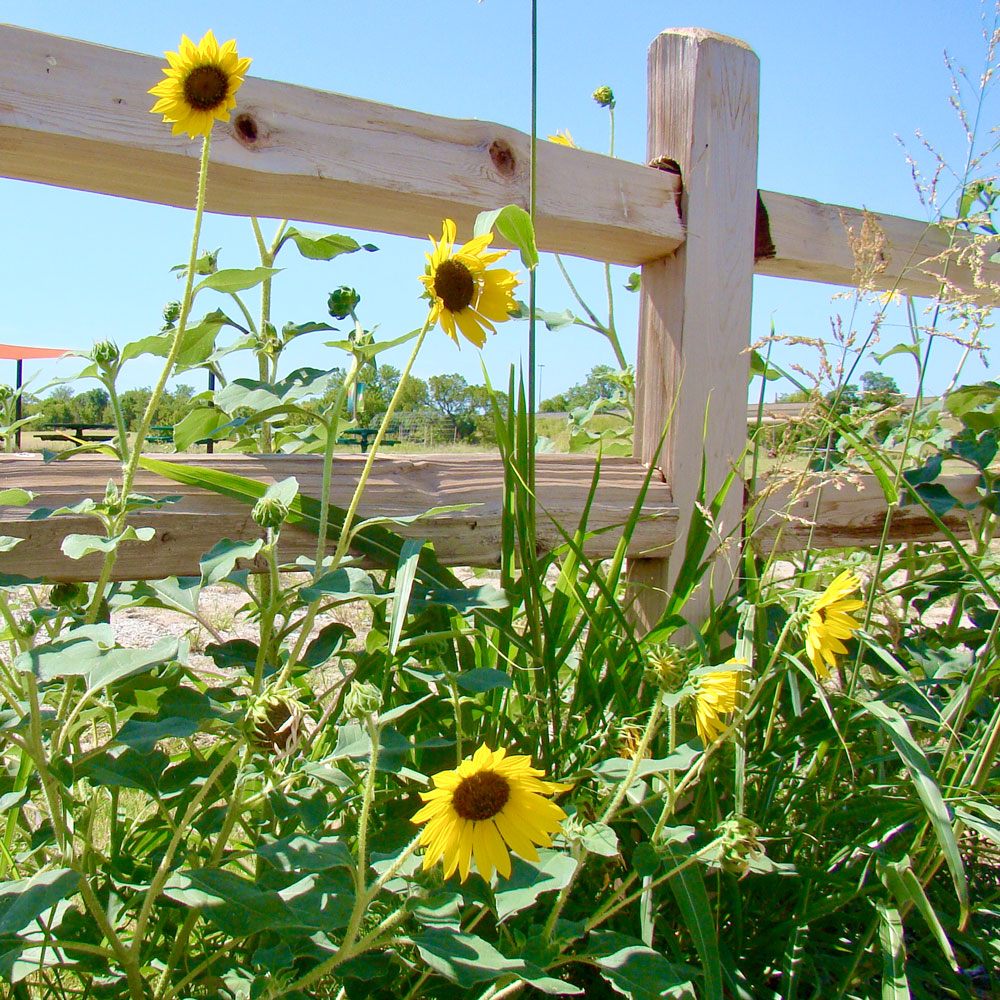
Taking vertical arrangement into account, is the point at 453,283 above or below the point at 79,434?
above

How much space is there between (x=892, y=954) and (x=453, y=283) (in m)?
0.85

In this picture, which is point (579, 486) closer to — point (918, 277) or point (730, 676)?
point (730, 676)

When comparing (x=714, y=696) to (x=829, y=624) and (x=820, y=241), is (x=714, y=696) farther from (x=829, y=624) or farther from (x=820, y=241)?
(x=820, y=241)

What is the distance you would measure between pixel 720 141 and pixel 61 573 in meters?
1.20

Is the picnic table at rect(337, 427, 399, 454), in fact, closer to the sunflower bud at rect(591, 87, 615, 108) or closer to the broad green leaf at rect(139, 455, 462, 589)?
the broad green leaf at rect(139, 455, 462, 589)

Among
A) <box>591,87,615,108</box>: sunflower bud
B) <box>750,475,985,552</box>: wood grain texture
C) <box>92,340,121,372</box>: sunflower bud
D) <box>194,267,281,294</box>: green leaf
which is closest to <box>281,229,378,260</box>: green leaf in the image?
<box>194,267,281,294</box>: green leaf

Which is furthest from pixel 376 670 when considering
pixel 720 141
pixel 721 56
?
pixel 721 56

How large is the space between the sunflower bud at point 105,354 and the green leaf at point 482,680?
19.1 inches

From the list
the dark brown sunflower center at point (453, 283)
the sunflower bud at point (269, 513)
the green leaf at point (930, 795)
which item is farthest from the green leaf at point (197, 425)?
the green leaf at point (930, 795)

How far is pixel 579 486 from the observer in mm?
1261

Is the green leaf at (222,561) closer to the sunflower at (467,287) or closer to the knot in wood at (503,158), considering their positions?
the sunflower at (467,287)

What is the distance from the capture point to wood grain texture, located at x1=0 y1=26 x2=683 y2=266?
3.04 ft

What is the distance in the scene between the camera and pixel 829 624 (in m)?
0.83

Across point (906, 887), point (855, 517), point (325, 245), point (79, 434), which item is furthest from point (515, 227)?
point (79, 434)
